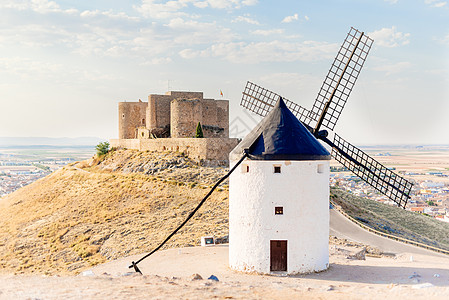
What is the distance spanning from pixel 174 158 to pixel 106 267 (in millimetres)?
21857

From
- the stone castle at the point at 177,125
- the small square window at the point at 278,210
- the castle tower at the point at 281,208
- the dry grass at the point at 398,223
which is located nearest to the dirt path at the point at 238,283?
the castle tower at the point at 281,208

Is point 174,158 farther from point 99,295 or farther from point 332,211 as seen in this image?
point 99,295

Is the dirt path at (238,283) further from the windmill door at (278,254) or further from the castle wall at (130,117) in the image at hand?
the castle wall at (130,117)

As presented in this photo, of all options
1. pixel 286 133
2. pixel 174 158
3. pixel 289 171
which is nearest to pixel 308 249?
pixel 289 171

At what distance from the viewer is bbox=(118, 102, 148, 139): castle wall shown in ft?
170

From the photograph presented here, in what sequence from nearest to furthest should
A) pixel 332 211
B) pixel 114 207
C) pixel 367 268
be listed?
pixel 367 268 < pixel 332 211 < pixel 114 207

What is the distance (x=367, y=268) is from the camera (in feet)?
53.7

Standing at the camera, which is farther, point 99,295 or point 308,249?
point 308,249

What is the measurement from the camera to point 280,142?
1545 centimetres

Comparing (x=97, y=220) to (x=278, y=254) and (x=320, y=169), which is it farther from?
(x=320, y=169)

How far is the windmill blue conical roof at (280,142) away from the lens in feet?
49.7

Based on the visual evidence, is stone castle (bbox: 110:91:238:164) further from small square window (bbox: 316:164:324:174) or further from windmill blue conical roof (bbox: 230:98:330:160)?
small square window (bbox: 316:164:324:174)

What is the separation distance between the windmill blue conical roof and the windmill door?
2.79 m

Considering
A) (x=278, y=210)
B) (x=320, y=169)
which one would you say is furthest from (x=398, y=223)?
(x=278, y=210)
